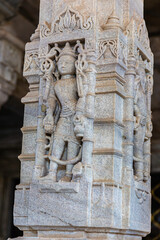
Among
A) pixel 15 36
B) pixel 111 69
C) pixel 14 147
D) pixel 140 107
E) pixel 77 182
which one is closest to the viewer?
pixel 77 182

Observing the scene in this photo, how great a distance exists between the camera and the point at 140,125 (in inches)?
151

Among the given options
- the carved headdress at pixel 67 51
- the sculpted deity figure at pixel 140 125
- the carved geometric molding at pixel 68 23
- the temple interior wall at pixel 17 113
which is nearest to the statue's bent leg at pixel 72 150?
the sculpted deity figure at pixel 140 125

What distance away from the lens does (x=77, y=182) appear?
11.1 ft

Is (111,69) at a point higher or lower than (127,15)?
lower

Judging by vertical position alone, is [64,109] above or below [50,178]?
above

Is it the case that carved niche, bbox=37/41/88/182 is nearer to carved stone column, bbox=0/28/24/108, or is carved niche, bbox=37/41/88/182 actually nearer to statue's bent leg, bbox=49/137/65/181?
statue's bent leg, bbox=49/137/65/181

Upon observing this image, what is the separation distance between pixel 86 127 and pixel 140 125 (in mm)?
581

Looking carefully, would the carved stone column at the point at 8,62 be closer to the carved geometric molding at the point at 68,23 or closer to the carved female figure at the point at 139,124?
the carved geometric molding at the point at 68,23

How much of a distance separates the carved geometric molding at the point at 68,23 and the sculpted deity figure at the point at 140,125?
635mm

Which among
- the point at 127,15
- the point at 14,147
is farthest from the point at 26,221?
the point at 14,147

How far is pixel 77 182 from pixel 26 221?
0.57 metres

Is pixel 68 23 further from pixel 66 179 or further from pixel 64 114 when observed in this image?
pixel 66 179

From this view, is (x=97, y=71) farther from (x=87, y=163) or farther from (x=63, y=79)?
(x=87, y=163)

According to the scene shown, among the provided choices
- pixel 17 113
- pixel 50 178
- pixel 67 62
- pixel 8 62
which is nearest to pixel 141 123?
pixel 67 62
